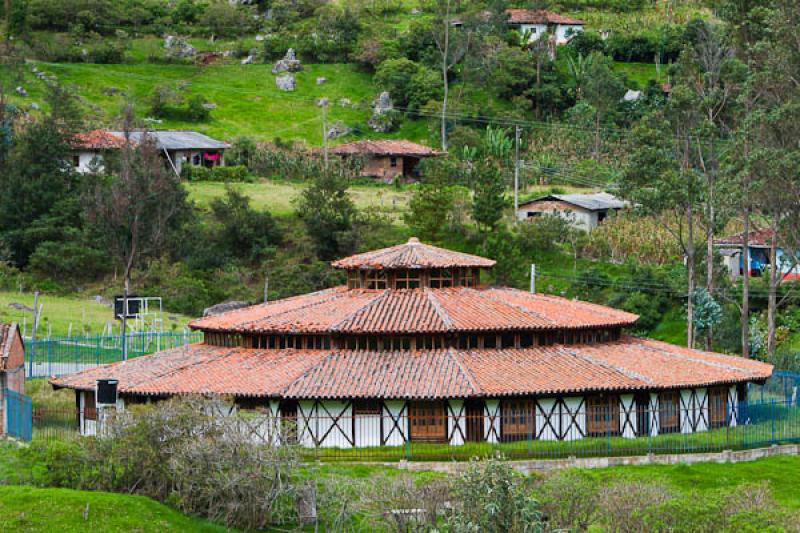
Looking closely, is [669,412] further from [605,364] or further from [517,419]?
[517,419]

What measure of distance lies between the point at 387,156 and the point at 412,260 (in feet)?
157

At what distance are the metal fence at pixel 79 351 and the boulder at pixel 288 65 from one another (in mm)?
60340

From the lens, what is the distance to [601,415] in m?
60.8

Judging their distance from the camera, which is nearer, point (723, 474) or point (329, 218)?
point (723, 474)

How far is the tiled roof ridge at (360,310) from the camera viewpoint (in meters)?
62.5

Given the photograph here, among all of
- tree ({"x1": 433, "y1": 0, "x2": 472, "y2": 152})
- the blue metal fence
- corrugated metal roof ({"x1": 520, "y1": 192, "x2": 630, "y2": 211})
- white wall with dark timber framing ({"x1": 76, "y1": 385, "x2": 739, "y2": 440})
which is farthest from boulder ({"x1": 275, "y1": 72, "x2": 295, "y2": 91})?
the blue metal fence

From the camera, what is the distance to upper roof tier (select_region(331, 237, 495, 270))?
6694cm

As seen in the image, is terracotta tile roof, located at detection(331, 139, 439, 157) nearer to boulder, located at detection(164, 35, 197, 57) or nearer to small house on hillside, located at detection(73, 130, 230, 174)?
small house on hillside, located at detection(73, 130, 230, 174)

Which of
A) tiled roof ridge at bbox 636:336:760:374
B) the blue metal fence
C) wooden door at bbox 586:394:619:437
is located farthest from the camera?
tiled roof ridge at bbox 636:336:760:374

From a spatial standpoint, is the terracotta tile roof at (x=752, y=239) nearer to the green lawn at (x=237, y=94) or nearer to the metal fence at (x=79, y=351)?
the green lawn at (x=237, y=94)

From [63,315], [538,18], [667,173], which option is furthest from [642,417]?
[538,18]

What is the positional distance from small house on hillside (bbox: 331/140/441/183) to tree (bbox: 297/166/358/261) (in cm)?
1621

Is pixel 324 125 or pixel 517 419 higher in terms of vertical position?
pixel 324 125

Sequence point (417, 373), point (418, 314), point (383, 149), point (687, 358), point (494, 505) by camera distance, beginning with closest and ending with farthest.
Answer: point (494, 505) < point (417, 373) < point (418, 314) < point (687, 358) < point (383, 149)
